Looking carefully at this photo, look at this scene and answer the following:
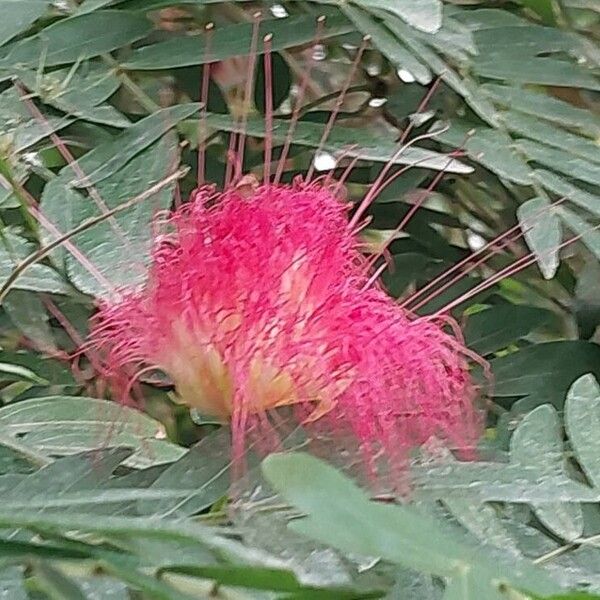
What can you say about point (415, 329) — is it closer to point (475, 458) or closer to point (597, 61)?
point (475, 458)

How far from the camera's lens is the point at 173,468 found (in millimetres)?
420

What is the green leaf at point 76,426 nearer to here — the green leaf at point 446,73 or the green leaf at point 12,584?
the green leaf at point 12,584

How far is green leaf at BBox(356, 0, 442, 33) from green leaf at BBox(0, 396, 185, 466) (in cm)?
21

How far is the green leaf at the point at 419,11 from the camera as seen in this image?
0.50 metres

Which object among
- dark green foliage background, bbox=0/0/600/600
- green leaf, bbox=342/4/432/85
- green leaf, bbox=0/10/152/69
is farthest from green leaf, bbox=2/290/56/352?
green leaf, bbox=342/4/432/85

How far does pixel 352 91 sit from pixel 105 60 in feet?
0.75

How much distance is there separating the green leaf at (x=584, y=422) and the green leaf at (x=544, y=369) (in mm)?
156

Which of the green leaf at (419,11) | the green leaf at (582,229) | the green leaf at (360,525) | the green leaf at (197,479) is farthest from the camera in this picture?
the green leaf at (582,229)

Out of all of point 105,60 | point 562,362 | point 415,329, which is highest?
point 105,60

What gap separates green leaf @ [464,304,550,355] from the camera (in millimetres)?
694

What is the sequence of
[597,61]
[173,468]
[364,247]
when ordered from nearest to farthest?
[173,468], [364,247], [597,61]

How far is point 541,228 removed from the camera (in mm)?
593

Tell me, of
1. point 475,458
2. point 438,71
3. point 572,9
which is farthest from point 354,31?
point 475,458

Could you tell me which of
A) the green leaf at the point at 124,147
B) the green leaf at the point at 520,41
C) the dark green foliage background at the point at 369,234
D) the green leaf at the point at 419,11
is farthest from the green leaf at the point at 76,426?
the green leaf at the point at 520,41
